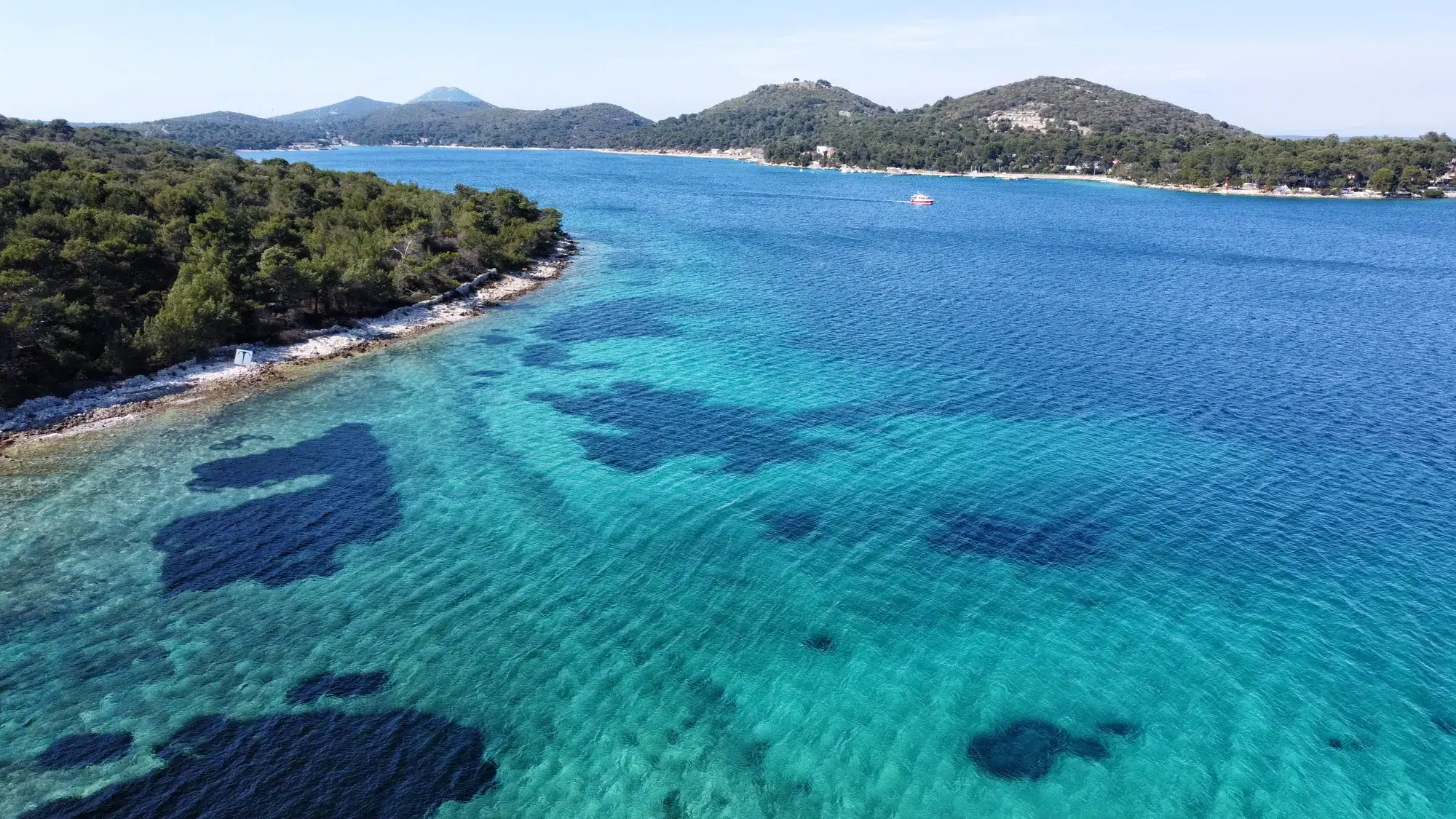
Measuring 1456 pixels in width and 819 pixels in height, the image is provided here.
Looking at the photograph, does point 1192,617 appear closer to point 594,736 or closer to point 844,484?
point 844,484

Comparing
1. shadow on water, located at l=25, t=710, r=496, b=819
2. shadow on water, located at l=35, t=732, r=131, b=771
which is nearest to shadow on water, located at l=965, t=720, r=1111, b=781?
shadow on water, located at l=25, t=710, r=496, b=819

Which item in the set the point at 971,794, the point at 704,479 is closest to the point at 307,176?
the point at 704,479


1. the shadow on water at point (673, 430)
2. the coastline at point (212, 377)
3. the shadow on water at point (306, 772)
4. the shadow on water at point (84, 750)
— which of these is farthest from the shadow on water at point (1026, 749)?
the coastline at point (212, 377)

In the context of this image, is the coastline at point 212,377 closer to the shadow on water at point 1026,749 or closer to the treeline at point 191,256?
the treeline at point 191,256

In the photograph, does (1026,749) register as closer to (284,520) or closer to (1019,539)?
(1019,539)

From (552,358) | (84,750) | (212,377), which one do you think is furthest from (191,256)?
(84,750)
